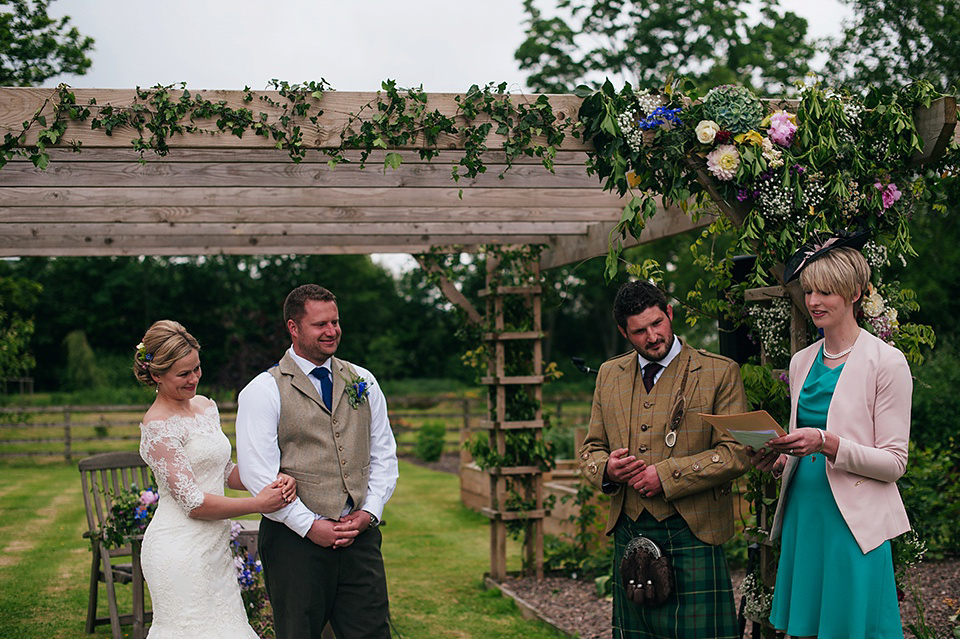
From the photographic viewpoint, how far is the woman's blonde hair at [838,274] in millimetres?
3150

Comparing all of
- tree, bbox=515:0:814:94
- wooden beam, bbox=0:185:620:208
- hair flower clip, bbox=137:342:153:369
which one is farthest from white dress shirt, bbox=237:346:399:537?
tree, bbox=515:0:814:94

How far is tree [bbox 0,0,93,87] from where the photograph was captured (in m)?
11.1

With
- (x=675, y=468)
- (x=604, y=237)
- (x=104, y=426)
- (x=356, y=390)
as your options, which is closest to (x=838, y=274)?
(x=675, y=468)

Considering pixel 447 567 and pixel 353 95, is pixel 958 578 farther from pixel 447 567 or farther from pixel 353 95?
pixel 353 95

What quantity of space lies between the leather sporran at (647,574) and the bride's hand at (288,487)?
51.2 inches

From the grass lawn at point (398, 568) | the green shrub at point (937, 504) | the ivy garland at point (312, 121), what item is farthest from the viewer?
the green shrub at point (937, 504)

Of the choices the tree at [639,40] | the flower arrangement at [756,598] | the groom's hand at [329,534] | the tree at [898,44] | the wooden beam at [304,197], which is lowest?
the flower arrangement at [756,598]

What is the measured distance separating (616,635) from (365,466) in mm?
1250

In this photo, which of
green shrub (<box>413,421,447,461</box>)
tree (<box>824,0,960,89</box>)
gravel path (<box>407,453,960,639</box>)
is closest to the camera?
gravel path (<box>407,453,960,639</box>)

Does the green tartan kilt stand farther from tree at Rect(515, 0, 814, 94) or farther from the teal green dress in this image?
tree at Rect(515, 0, 814, 94)

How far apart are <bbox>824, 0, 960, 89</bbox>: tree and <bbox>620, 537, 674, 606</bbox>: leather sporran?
9.04 metres

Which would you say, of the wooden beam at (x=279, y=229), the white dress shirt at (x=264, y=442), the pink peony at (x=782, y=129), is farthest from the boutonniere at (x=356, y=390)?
the wooden beam at (x=279, y=229)

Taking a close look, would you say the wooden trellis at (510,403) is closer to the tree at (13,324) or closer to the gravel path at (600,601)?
the gravel path at (600,601)

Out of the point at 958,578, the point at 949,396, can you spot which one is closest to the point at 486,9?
the point at 949,396
